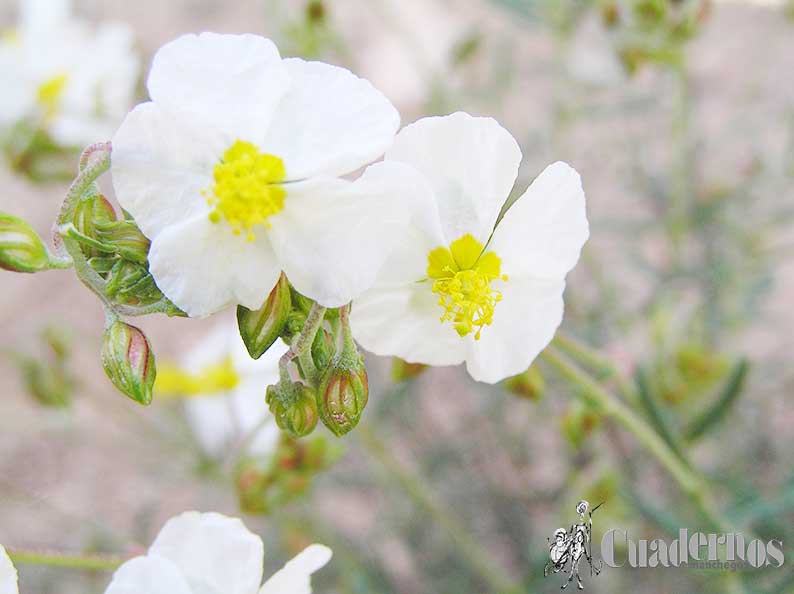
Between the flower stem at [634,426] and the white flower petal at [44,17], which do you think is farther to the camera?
the white flower petal at [44,17]

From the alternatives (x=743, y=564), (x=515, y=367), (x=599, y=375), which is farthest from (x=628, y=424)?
(x=743, y=564)

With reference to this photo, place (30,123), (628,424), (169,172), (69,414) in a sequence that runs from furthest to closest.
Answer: (69,414), (30,123), (628,424), (169,172)

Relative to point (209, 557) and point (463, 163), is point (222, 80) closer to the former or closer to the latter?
point (463, 163)

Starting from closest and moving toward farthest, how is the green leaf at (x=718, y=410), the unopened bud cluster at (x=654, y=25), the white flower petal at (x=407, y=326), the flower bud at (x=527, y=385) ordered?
the white flower petal at (x=407, y=326) → the flower bud at (x=527, y=385) → the green leaf at (x=718, y=410) → the unopened bud cluster at (x=654, y=25)

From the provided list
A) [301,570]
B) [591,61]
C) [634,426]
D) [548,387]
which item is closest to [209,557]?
[301,570]

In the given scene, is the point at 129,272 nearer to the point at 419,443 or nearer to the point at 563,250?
the point at 563,250

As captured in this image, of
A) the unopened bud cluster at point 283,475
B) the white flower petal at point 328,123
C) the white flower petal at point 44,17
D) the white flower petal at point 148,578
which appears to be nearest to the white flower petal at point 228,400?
the unopened bud cluster at point 283,475

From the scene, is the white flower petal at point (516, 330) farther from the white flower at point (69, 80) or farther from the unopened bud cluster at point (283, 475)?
the white flower at point (69, 80)
